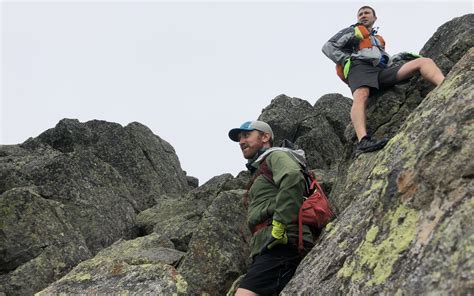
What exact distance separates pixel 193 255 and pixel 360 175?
20.2 ft

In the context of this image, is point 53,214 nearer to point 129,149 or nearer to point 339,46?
point 339,46

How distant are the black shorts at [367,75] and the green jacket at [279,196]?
4917mm

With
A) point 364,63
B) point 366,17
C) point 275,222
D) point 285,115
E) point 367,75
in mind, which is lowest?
point 275,222

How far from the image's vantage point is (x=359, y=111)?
13.5 meters

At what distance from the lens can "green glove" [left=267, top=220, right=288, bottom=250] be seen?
29.6 ft

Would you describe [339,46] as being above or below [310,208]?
above

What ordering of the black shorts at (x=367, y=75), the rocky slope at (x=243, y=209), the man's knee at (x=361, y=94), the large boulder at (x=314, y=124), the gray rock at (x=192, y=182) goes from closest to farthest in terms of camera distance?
the rocky slope at (x=243, y=209) → the man's knee at (x=361, y=94) → the black shorts at (x=367, y=75) → the large boulder at (x=314, y=124) → the gray rock at (x=192, y=182)

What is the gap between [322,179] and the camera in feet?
58.6

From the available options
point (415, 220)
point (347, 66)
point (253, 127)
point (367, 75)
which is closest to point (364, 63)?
point (367, 75)

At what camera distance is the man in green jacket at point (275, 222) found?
9055 mm

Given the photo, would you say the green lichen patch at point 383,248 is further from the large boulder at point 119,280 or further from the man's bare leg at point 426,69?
the man's bare leg at point 426,69

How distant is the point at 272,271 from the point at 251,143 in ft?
9.61

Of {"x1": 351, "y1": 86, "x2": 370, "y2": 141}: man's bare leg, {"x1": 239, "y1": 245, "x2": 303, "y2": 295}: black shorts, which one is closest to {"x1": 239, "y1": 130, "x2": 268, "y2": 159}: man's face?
{"x1": 239, "y1": 245, "x2": 303, "y2": 295}: black shorts

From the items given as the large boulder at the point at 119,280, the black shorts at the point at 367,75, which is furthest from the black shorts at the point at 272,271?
the black shorts at the point at 367,75
